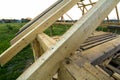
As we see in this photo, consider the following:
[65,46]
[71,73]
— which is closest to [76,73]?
Result: [71,73]

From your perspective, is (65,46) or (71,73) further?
(71,73)

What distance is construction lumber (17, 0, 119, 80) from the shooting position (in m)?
1.00

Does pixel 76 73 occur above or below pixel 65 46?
below

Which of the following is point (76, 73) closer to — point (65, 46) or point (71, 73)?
point (71, 73)

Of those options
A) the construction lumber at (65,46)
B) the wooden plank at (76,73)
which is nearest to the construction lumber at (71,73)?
the wooden plank at (76,73)

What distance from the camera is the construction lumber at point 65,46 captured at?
1004 mm

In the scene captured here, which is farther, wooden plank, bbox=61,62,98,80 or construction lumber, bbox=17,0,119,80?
wooden plank, bbox=61,62,98,80

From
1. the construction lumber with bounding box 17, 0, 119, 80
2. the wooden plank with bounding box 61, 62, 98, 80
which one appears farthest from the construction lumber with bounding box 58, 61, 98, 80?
the construction lumber with bounding box 17, 0, 119, 80

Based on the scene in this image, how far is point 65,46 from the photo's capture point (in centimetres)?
111

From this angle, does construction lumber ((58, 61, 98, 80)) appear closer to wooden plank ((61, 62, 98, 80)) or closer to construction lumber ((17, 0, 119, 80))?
wooden plank ((61, 62, 98, 80))

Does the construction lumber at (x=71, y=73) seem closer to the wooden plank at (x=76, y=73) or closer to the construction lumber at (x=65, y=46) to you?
the wooden plank at (x=76, y=73)

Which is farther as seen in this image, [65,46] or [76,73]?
[76,73]

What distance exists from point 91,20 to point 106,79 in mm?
543

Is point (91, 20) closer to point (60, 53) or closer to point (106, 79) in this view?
point (60, 53)
